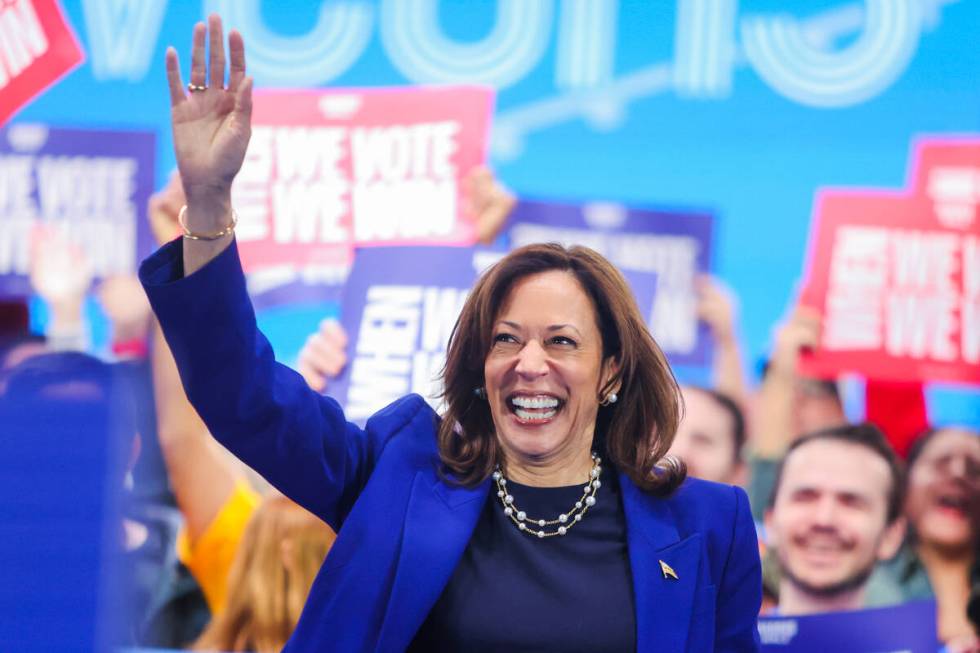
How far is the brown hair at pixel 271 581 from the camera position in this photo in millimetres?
3275

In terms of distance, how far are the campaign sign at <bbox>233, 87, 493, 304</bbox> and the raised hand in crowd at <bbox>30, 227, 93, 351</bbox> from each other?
0.49 metres

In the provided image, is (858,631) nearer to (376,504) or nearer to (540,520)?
(540,520)

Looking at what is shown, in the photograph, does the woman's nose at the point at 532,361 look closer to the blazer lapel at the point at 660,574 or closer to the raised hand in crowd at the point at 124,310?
the blazer lapel at the point at 660,574

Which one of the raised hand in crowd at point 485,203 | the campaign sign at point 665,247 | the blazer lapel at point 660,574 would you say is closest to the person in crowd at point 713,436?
the campaign sign at point 665,247

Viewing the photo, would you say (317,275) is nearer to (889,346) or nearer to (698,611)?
(889,346)

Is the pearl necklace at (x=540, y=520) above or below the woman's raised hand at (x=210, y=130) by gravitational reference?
below

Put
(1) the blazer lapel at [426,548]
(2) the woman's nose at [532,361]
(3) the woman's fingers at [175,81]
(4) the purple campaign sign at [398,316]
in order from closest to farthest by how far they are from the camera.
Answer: (3) the woman's fingers at [175,81] < (1) the blazer lapel at [426,548] < (2) the woman's nose at [532,361] < (4) the purple campaign sign at [398,316]

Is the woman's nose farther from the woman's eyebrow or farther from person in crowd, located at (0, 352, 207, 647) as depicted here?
person in crowd, located at (0, 352, 207, 647)

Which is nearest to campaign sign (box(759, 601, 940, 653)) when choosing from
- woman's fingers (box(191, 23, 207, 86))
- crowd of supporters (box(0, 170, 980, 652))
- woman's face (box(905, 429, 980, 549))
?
crowd of supporters (box(0, 170, 980, 652))

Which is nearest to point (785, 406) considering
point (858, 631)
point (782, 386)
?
point (782, 386)

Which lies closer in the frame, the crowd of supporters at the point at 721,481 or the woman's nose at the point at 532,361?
the woman's nose at the point at 532,361

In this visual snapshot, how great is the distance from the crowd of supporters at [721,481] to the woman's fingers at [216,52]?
1827 mm

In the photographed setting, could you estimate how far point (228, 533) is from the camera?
11.1ft

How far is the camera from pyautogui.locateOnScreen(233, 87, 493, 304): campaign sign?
332 cm
